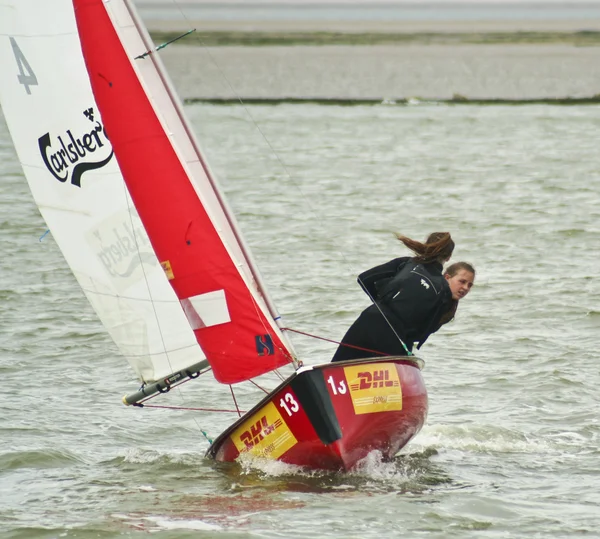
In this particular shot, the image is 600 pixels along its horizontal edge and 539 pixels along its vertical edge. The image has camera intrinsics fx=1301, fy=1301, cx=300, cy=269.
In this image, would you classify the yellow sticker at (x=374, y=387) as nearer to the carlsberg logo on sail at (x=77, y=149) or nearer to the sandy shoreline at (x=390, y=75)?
the carlsberg logo on sail at (x=77, y=149)

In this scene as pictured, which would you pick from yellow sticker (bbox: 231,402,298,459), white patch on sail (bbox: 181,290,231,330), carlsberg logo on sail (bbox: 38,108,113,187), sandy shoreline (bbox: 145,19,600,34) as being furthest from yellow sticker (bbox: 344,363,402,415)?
sandy shoreline (bbox: 145,19,600,34)

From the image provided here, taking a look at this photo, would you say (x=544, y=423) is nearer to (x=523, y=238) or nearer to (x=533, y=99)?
(x=523, y=238)

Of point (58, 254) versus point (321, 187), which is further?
point (321, 187)

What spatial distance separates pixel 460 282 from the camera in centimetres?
796

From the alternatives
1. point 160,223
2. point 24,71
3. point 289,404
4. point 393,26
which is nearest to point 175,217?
point 160,223

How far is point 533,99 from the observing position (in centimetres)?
3700

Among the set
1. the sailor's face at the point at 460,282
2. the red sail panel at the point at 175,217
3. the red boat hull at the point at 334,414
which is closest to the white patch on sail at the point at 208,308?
the red sail panel at the point at 175,217

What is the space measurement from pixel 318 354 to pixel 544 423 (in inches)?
95.7

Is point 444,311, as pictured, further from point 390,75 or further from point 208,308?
point 390,75

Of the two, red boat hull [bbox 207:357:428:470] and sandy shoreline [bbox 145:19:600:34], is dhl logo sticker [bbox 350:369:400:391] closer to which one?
red boat hull [bbox 207:357:428:470]

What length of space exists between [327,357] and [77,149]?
3.59 meters

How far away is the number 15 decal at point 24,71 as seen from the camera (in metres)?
8.20

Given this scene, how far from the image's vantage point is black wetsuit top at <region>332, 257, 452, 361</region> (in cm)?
787

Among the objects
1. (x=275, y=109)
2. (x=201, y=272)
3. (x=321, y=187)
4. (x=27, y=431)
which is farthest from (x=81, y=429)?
(x=275, y=109)
